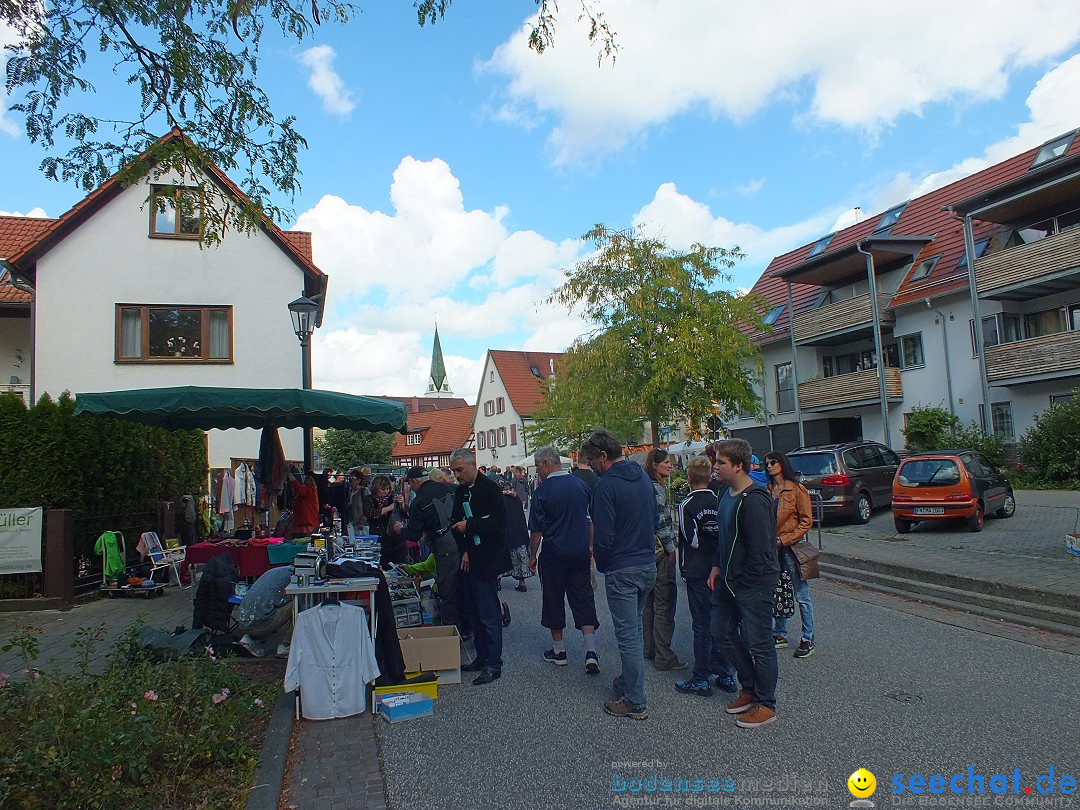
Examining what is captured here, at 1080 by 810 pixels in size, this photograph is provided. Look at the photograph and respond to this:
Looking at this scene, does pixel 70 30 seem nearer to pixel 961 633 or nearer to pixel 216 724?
pixel 216 724

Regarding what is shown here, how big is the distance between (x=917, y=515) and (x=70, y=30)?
14.4 m

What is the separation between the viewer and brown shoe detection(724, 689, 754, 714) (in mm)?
5180

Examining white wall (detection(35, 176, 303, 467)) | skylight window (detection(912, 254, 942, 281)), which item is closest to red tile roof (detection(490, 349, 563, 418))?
skylight window (detection(912, 254, 942, 281))

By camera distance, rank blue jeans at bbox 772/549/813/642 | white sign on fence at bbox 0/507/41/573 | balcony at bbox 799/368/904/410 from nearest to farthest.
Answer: blue jeans at bbox 772/549/813/642
white sign on fence at bbox 0/507/41/573
balcony at bbox 799/368/904/410

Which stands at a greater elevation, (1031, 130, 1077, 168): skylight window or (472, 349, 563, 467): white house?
(1031, 130, 1077, 168): skylight window

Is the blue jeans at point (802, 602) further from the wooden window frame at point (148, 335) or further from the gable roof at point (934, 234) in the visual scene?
the gable roof at point (934, 234)

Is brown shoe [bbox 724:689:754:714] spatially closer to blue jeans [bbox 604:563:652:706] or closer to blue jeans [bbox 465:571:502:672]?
blue jeans [bbox 604:563:652:706]

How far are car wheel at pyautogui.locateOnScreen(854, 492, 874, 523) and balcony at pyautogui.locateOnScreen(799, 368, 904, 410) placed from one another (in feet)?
38.0

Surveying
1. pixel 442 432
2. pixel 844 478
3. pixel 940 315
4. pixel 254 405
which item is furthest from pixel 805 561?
pixel 442 432

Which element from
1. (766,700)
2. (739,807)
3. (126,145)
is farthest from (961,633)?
(126,145)

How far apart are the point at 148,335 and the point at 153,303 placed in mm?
802

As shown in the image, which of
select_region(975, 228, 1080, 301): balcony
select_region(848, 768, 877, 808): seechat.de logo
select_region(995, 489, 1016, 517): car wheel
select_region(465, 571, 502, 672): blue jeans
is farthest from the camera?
select_region(975, 228, 1080, 301): balcony

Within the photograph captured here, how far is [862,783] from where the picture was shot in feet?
13.4

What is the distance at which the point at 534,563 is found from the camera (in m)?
6.91
